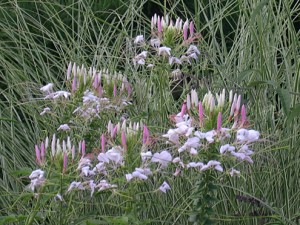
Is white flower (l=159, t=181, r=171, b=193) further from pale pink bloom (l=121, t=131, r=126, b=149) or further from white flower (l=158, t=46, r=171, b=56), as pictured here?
white flower (l=158, t=46, r=171, b=56)

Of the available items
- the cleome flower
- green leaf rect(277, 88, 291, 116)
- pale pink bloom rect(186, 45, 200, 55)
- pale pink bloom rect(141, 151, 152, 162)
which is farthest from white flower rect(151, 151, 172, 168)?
pale pink bloom rect(186, 45, 200, 55)

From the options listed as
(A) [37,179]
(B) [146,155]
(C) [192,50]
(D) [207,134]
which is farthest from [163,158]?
(C) [192,50]

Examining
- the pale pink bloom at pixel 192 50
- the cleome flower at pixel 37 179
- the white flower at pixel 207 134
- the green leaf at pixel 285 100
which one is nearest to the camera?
the white flower at pixel 207 134

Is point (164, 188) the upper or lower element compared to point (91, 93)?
lower

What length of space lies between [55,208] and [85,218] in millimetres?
346

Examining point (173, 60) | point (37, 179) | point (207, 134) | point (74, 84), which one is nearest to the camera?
point (207, 134)

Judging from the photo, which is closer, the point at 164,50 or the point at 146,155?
the point at 146,155

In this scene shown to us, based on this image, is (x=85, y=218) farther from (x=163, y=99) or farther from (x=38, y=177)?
(x=163, y=99)

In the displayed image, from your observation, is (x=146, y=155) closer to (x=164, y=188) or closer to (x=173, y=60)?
(x=164, y=188)

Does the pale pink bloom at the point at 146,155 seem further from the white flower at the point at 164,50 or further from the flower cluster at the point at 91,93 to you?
the white flower at the point at 164,50

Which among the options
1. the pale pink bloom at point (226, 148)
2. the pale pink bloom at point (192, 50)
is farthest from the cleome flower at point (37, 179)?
the pale pink bloom at point (192, 50)

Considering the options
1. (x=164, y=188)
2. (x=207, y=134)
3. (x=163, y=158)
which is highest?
(x=207, y=134)

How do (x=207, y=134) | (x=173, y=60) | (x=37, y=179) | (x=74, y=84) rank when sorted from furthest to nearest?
(x=173, y=60), (x=74, y=84), (x=37, y=179), (x=207, y=134)

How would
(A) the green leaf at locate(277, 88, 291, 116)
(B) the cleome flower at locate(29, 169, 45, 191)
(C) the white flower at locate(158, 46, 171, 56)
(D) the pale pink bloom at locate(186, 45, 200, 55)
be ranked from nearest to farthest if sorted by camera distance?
(B) the cleome flower at locate(29, 169, 45, 191), (A) the green leaf at locate(277, 88, 291, 116), (C) the white flower at locate(158, 46, 171, 56), (D) the pale pink bloom at locate(186, 45, 200, 55)
